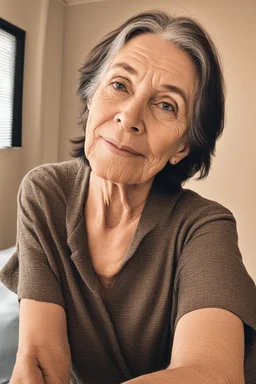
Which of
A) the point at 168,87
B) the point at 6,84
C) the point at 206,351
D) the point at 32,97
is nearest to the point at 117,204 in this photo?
the point at 168,87

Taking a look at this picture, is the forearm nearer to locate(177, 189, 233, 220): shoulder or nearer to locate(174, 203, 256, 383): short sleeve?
locate(174, 203, 256, 383): short sleeve

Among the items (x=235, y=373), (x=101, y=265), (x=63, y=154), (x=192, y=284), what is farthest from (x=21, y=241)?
(x=63, y=154)

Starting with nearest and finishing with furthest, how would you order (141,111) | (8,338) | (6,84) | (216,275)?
(216,275) < (141,111) < (8,338) < (6,84)

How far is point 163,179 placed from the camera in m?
0.94

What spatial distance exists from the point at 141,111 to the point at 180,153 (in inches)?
6.5

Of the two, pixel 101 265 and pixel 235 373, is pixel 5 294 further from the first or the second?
pixel 235 373

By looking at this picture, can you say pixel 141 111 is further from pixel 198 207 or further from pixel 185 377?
pixel 185 377

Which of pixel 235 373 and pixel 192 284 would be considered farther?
pixel 192 284

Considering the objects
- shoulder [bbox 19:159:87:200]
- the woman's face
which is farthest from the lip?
shoulder [bbox 19:159:87:200]

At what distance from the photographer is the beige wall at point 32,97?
3006mm

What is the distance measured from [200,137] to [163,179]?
138 millimetres

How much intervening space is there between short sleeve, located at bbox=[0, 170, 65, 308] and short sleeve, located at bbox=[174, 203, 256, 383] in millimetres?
271

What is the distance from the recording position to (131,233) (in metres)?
0.88

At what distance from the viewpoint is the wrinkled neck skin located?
0.89m
